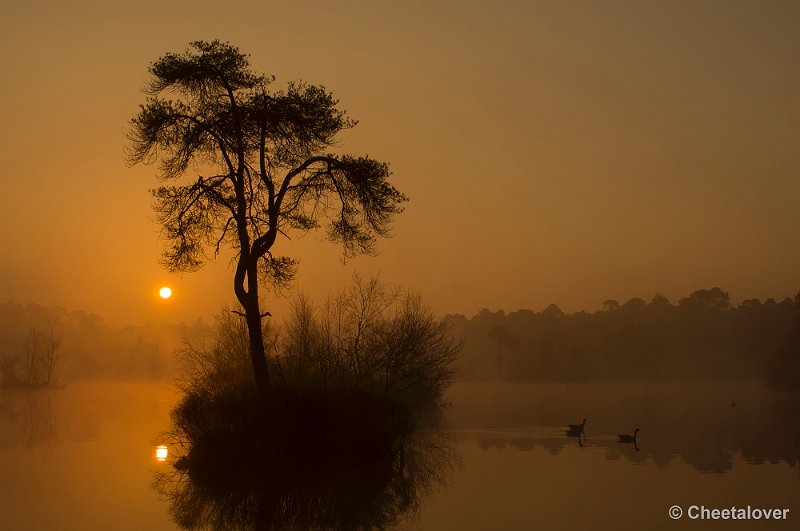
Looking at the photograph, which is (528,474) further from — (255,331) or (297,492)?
(255,331)

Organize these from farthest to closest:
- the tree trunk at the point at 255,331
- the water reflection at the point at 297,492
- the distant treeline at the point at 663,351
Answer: the distant treeline at the point at 663,351
the tree trunk at the point at 255,331
the water reflection at the point at 297,492

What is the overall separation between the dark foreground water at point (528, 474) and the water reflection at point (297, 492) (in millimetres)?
714

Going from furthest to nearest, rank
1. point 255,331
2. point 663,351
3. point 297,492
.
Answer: point 663,351 < point 255,331 < point 297,492

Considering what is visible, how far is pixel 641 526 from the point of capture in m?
23.0

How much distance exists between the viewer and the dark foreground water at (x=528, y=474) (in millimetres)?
24312

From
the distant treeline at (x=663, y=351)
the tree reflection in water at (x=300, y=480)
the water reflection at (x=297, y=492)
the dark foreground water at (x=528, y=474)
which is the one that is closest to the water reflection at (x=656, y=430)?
the dark foreground water at (x=528, y=474)

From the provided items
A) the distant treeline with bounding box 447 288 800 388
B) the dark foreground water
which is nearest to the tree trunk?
the dark foreground water

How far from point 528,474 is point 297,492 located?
1062cm

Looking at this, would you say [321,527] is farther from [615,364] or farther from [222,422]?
[615,364]

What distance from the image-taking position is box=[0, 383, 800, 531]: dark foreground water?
2431cm

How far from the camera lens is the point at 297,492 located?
26391 millimetres

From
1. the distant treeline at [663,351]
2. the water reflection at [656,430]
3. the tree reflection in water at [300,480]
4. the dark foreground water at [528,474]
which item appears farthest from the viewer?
the distant treeline at [663,351]

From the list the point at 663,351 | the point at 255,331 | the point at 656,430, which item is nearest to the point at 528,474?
the point at 255,331

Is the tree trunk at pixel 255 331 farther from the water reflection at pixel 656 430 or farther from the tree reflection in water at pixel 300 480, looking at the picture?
the water reflection at pixel 656 430
